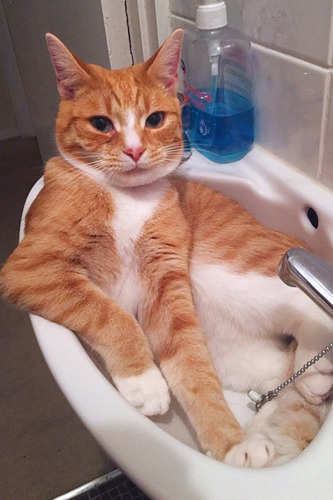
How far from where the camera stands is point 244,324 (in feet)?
2.99

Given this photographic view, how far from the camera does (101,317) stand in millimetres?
783

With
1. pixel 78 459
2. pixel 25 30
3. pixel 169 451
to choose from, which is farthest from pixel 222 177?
pixel 25 30

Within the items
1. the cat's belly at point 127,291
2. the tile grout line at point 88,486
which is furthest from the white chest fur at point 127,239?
the tile grout line at point 88,486

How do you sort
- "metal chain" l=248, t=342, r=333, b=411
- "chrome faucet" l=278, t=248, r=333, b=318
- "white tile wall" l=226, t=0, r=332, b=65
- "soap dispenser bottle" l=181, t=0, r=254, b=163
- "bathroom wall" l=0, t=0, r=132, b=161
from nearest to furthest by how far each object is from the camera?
1. "chrome faucet" l=278, t=248, r=333, b=318
2. "metal chain" l=248, t=342, r=333, b=411
3. "white tile wall" l=226, t=0, r=332, b=65
4. "soap dispenser bottle" l=181, t=0, r=254, b=163
5. "bathroom wall" l=0, t=0, r=132, b=161

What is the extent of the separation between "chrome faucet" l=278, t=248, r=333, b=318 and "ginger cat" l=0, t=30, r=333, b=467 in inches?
8.2

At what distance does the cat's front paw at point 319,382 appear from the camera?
27.5 inches

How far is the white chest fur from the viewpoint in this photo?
93 centimetres

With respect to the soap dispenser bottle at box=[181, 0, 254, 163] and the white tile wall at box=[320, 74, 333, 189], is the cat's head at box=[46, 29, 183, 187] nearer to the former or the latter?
the soap dispenser bottle at box=[181, 0, 254, 163]

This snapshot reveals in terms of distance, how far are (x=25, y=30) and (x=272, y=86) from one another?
5.03 feet

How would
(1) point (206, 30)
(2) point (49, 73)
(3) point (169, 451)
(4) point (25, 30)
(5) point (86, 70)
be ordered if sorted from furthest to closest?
(4) point (25, 30)
(2) point (49, 73)
(1) point (206, 30)
(5) point (86, 70)
(3) point (169, 451)

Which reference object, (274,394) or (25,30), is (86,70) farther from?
(25,30)

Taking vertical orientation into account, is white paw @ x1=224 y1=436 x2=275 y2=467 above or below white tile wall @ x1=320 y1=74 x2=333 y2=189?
below

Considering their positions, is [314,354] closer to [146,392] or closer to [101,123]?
[146,392]

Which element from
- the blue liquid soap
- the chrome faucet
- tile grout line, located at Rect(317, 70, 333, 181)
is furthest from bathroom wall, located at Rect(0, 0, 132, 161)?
the chrome faucet
